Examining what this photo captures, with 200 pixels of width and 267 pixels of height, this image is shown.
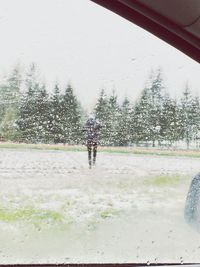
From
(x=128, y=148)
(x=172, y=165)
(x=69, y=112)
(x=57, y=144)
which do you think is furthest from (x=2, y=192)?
(x=172, y=165)

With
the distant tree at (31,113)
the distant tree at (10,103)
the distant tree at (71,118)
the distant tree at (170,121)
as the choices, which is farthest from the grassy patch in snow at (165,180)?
the distant tree at (10,103)

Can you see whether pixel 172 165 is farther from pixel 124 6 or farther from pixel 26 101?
pixel 124 6

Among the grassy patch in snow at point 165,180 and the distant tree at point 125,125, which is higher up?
the distant tree at point 125,125

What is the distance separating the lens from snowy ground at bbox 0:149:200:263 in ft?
8.30

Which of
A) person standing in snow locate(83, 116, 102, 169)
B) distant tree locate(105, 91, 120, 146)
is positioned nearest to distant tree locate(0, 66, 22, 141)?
person standing in snow locate(83, 116, 102, 169)

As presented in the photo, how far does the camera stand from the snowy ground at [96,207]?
2529 millimetres

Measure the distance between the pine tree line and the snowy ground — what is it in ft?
0.32

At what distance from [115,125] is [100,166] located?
0.25 meters

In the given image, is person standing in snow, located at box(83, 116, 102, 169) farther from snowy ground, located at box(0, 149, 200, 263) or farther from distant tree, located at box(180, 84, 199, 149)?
distant tree, located at box(180, 84, 199, 149)

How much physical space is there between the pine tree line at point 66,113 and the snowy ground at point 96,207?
0.10 metres

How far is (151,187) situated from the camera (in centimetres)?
274

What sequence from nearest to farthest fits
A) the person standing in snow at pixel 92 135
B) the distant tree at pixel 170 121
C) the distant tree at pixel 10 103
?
the distant tree at pixel 10 103
the person standing in snow at pixel 92 135
the distant tree at pixel 170 121

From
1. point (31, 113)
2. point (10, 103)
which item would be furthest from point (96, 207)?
point (10, 103)

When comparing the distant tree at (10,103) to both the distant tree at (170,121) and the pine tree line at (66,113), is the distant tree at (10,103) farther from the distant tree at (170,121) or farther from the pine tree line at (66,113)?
the distant tree at (170,121)
